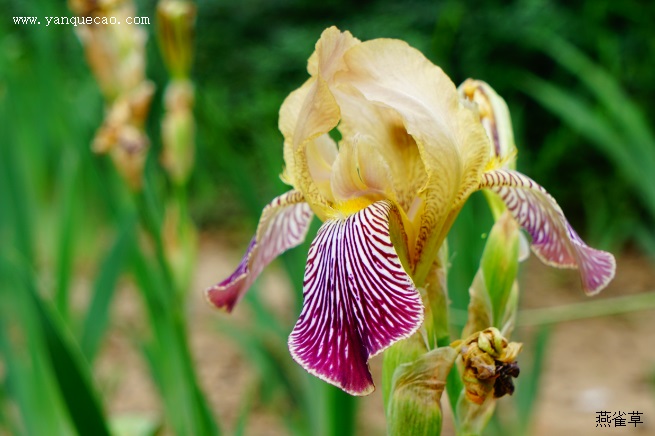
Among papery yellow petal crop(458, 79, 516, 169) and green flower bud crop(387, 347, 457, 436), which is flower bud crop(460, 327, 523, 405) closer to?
green flower bud crop(387, 347, 457, 436)

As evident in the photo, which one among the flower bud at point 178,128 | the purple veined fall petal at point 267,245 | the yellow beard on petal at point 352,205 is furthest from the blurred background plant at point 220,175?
the yellow beard on petal at point 352,205

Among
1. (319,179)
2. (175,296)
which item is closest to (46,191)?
(175,296)

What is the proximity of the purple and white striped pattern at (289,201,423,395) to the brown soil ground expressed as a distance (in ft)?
3.41

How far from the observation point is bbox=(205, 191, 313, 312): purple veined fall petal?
0.70 meters

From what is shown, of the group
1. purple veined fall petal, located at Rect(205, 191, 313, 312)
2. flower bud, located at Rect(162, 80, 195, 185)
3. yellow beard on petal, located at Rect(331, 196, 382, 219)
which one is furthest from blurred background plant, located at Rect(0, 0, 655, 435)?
yellow beard on petal, located at Rect(331, 196, 382, 219)

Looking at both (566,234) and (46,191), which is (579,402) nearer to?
(566,234)

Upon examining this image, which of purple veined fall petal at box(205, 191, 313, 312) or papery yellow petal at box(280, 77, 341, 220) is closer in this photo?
papery yellow petal at box(280, 77, 341, 220)

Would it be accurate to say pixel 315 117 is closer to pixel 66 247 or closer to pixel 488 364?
pixel 488 364

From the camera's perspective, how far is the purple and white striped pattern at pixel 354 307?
0.51 m

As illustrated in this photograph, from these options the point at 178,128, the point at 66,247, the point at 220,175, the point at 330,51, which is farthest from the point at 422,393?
the point at 220,175

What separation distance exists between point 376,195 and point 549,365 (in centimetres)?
202

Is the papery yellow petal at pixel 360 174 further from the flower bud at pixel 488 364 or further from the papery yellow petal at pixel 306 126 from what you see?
the flower bud at pixel 488 364

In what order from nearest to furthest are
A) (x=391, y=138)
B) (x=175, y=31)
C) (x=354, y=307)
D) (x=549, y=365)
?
(x=354, y=307) < (x=391, y=138) < (x=175, y=31) < (x=549, y=365)

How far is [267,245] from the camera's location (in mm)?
713
